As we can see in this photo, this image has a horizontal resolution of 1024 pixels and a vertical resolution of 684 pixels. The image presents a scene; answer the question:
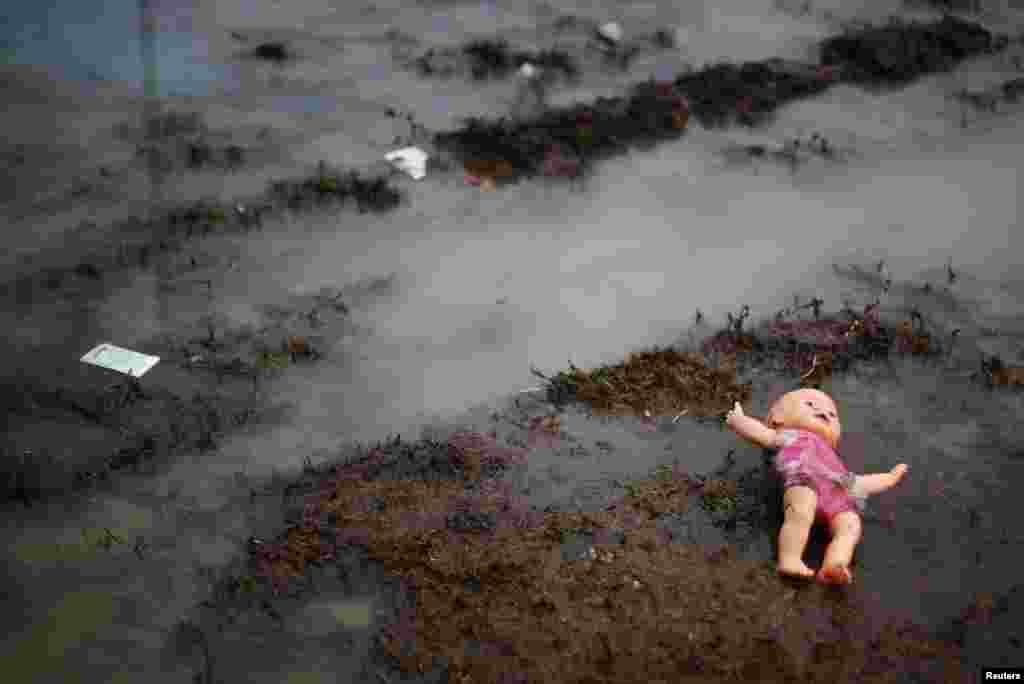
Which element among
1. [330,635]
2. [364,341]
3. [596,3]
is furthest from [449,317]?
[596,3]

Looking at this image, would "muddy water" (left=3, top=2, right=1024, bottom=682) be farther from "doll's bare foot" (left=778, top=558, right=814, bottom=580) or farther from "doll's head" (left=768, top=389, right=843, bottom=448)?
"doll's head" (left=768, top=389, right=843, bottom=448)

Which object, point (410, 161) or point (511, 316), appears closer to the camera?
point (511, 316)

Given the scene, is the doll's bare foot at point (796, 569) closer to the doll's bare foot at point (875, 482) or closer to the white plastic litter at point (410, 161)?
the doll's bare foot at point (875, 482)

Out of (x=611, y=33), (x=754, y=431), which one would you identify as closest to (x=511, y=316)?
(x=754, y=431)

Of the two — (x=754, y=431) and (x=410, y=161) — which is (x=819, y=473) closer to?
(x=754, y=431)

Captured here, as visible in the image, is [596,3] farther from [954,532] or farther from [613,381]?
[954,532]

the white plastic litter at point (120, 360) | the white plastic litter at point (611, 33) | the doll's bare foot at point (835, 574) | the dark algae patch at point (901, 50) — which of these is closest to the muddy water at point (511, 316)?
the white plastic litter at point (120, 360)

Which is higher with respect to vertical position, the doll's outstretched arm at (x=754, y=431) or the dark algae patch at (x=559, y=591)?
the doll's outstretched arm at (x=754, y=431)
